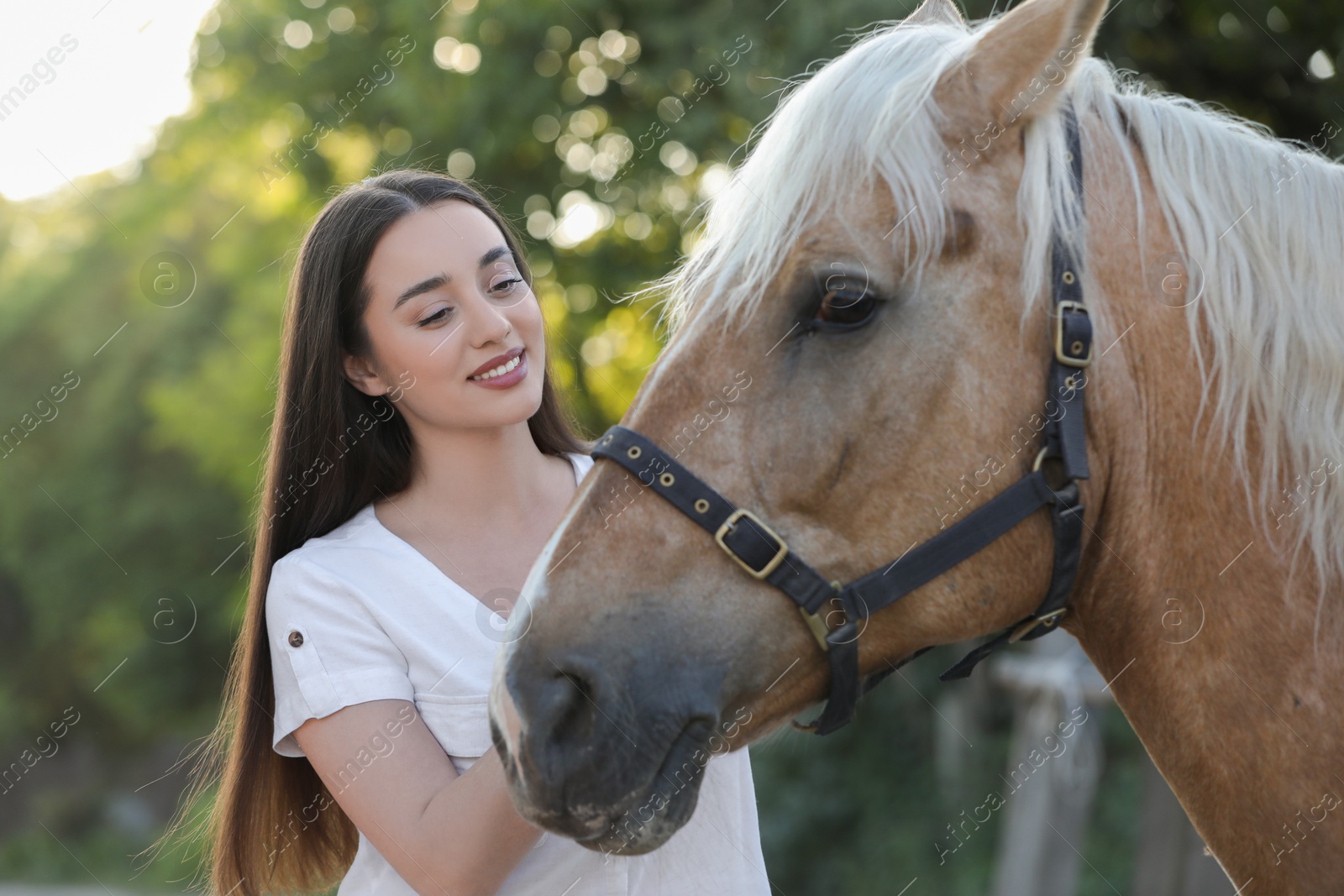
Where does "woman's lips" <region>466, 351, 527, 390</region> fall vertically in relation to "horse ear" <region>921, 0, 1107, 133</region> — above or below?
below

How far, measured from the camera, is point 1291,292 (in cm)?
163

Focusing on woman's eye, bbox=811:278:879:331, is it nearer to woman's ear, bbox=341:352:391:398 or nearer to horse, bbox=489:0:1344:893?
horse, bbox=489:0:1344:893

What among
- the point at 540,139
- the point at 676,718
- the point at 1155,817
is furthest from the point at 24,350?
the point at 676,718

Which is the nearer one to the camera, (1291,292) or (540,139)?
(1291,292)

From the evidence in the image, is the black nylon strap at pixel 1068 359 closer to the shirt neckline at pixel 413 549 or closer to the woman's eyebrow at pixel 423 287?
the shirt neckline at pixel 413 549

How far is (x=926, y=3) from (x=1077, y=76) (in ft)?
1.64

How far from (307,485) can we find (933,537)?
4.62 ft

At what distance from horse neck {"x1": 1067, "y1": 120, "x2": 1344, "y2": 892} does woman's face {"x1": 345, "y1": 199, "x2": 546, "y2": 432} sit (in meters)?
1.13

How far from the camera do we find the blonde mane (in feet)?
5.32

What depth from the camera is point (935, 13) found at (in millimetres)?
2143

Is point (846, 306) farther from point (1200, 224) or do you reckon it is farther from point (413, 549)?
point (413, 549)

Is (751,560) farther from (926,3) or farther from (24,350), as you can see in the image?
(24,350)

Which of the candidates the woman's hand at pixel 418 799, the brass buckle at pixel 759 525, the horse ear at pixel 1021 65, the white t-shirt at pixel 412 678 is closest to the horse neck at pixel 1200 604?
the horse ear at pixel 1021 65

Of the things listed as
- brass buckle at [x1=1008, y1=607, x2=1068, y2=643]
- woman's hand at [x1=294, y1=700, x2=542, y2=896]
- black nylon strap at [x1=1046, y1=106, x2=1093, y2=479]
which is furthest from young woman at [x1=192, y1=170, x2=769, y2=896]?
black nylon strap at [x1=1046, y1=106, x2=1093, y2=479]
